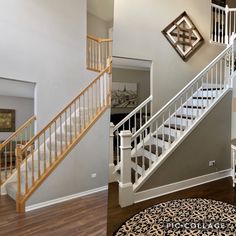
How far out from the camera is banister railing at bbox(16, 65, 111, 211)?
50cm

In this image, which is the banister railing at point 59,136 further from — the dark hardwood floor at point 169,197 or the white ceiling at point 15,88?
the dark hardwood floor at point 169,197

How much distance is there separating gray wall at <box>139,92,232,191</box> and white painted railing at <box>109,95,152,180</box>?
186 mm

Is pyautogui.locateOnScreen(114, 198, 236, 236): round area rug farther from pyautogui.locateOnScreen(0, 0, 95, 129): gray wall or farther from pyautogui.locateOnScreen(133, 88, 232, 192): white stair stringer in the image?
pyautogui.locateOnScreen(0, 0, 95, 129): gray wall

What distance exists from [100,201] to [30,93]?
50cm

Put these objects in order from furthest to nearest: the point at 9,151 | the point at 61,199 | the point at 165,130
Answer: the point at 165,130 → the point at 61,199 → the point at 9,151

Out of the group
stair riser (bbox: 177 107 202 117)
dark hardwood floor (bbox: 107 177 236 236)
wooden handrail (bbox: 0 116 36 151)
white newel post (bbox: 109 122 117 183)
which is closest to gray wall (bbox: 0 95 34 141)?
wooden handrail (bbox: 0 116 36 151)

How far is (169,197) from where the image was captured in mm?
795

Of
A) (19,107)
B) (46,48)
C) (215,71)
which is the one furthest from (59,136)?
(215,71)

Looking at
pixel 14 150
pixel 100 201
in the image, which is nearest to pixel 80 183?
pixel 100 201

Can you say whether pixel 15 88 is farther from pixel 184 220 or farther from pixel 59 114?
pixel 184 220

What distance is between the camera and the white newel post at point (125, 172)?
28.4 inches

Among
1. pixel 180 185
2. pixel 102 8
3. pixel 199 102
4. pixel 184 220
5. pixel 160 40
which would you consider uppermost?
pixel 102 8

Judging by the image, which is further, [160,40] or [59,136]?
[160,40]

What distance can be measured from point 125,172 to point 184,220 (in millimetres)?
285
